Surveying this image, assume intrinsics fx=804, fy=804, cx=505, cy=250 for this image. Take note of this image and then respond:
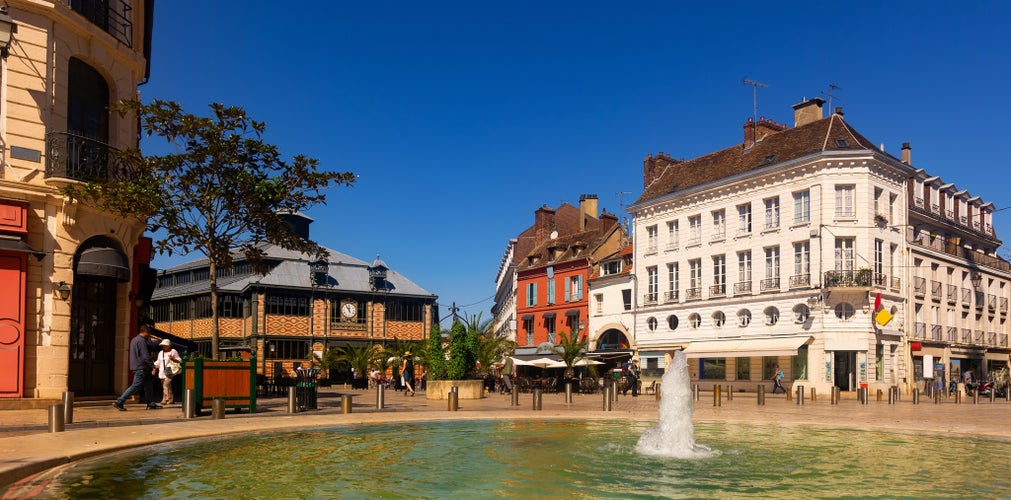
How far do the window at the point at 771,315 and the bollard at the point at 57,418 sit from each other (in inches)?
1391

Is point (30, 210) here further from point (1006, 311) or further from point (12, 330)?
point (1006, 311)

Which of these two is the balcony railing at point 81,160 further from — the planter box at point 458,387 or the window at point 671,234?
the window at point 671,234

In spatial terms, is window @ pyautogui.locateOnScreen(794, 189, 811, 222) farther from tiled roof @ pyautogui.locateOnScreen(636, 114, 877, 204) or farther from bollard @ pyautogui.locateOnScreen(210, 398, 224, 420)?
bollard @ pyautogui.locateOnScreen(210, 398, 224, 420)

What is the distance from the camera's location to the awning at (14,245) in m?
16.5

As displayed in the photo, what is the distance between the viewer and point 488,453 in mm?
11531

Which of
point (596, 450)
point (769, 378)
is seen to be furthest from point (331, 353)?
point (596, 450)

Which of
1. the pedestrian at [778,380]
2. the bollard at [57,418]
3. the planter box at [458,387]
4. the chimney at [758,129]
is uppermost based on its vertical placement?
the chimney at [758,129]

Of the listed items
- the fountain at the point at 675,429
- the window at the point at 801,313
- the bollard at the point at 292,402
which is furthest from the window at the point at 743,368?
the bollard at the point at 292,402

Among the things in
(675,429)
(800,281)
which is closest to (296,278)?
(800,281)

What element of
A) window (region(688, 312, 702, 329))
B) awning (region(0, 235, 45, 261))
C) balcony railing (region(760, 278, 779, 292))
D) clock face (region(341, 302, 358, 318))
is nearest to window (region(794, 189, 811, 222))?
balcony railing (region(760, 278, 779, 292))

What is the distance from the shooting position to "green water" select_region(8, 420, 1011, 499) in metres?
8.41

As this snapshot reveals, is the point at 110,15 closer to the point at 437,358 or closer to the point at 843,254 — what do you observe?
the point at 437,358

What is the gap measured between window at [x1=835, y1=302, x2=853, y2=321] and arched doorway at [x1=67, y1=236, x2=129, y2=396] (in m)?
32.0

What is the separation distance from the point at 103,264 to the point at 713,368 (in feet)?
111
